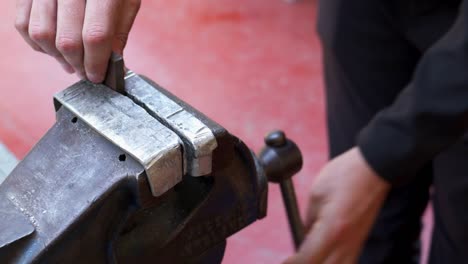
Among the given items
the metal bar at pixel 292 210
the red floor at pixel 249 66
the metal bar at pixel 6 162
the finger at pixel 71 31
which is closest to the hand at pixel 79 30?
the finger at pixel 71 31

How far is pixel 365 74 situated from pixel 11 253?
30.1 inches

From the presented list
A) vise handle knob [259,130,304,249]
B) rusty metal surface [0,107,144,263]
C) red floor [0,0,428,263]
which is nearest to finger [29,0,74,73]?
rusty metal surface [0,107,144,263]

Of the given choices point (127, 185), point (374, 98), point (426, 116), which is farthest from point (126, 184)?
point (374, 98)

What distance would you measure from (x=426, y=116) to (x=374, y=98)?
428 mm

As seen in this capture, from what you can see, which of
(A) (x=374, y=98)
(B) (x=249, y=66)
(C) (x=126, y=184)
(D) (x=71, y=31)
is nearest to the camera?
(C) (x=126, y=184)

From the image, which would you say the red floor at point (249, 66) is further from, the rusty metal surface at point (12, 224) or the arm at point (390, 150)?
the rusty metal surface at point (12, 224)

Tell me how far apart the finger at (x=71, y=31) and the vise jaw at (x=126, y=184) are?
1.5 inches

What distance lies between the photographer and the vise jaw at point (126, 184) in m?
0.45

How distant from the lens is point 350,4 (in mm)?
1008

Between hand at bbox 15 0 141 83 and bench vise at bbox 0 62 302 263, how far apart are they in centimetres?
3

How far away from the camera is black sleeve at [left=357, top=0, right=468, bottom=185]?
65cm

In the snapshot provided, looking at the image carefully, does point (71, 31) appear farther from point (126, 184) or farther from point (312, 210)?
point (312, 210)

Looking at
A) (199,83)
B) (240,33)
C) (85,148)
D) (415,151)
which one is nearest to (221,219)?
(85,148)

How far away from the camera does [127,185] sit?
1.50 feet
